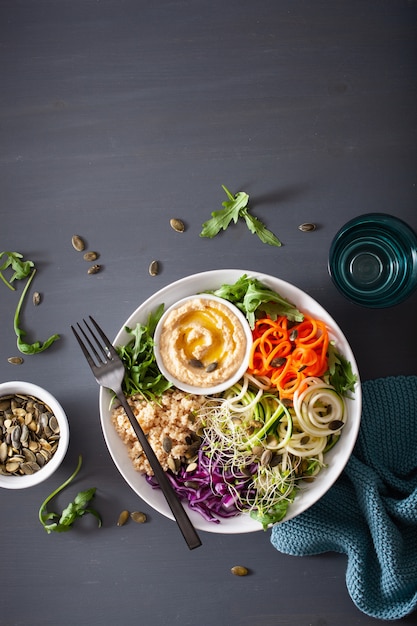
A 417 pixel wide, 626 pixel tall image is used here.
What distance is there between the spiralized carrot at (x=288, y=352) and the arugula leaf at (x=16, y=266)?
0.96m

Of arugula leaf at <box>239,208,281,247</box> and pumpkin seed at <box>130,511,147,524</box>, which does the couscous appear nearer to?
pumpkin seed at <box>130,511,147,524</box>

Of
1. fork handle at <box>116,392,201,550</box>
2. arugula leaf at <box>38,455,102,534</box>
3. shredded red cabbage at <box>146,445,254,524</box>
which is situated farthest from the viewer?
arugula leaf at <box>38,455,102,534</box>

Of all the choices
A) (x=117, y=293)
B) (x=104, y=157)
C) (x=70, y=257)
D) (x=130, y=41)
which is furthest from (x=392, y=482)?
(x=130, y=41)

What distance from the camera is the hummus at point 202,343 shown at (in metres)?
2.28

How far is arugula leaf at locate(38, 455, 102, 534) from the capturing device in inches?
98.1

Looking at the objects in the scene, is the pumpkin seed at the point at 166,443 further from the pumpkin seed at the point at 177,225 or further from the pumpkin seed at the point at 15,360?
the pumpkin seed at the point at 177,225

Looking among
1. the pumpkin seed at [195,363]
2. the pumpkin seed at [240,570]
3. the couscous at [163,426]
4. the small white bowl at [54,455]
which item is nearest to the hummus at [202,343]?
the pumpkin seed at [195,363]

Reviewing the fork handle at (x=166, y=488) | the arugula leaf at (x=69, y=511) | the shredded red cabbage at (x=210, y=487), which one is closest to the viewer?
the fork handle at (x=166, y=488)

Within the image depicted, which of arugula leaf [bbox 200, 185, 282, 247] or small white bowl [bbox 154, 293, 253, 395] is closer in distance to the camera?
small white bowl [bbox 154, 293, 253, 395]

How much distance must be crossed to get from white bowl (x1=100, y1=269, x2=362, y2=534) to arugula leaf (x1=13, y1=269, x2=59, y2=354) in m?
0.38

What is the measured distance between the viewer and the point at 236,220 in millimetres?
2521

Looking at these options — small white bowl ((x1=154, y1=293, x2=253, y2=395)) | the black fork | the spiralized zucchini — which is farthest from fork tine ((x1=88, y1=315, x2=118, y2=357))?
the spiralized zucchini

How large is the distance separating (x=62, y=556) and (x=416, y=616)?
139 cm

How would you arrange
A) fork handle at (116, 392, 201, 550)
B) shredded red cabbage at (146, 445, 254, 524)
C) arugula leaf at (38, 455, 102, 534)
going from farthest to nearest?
arugula leaf at (38, 455, 102, 534) < shredded red cabbage at (146, 445, 254, 524) < fork handle at (116, 392, 201, 550)
